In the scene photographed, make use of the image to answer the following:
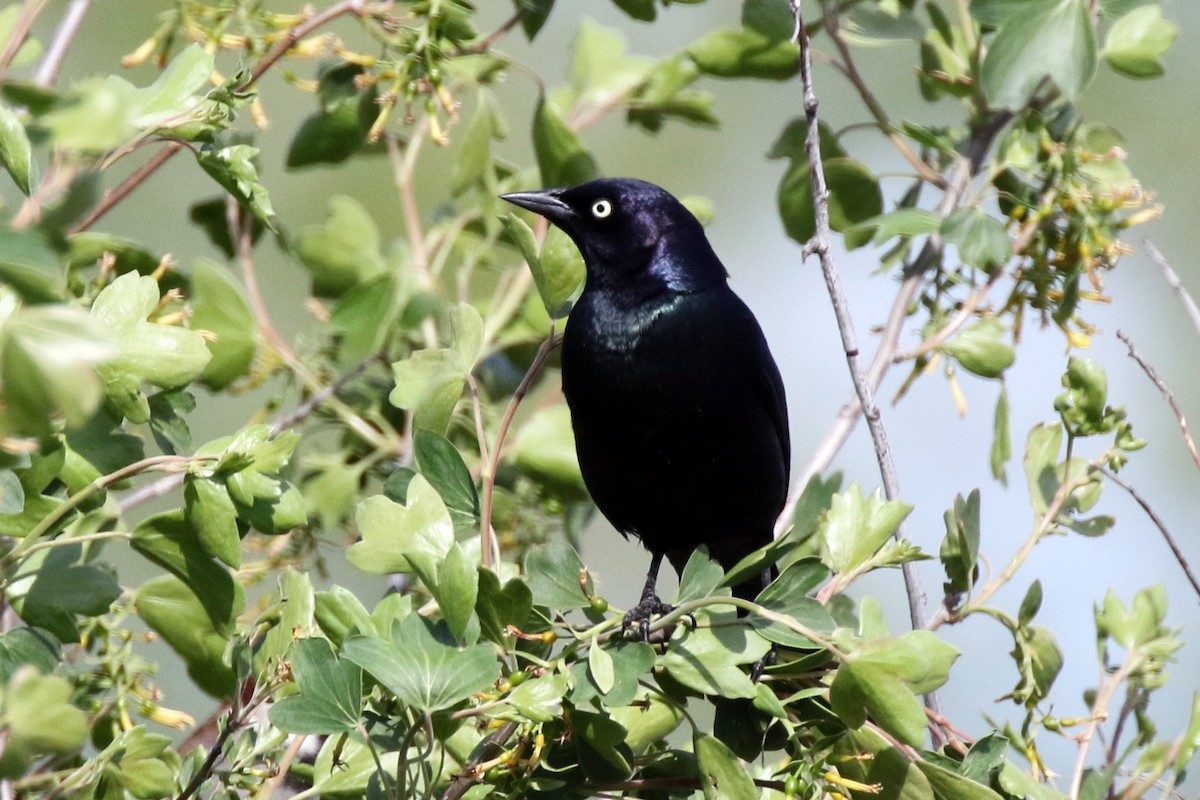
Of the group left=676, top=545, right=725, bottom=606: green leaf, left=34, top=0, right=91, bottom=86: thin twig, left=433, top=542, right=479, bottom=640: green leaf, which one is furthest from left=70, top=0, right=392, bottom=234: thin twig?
left=676, top=545, right=725, bottom=606: green leaf

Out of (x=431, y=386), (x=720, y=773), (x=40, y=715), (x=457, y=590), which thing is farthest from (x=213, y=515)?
(x=720, y=773)

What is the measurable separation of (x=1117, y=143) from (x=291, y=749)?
230 cm

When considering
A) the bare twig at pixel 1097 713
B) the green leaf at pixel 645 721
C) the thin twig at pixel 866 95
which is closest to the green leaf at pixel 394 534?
the green leaf at pixel 645 721

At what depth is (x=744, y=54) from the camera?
3.33 meters

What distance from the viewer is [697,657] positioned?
1.88m

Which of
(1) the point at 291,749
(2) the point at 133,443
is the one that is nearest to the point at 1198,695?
(1) the point at 291,749

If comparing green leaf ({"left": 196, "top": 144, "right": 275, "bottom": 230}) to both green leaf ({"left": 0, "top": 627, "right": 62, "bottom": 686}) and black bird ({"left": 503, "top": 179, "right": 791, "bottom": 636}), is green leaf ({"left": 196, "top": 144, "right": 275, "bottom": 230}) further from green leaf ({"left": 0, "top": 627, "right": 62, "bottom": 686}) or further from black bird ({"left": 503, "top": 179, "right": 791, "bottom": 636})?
black bird ({"left": 503, "top": 179, "right": 791, "bottom": 636})

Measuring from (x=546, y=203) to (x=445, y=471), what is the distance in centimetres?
158

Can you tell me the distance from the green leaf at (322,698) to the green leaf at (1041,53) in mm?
1778

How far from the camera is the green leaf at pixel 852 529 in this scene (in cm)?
207

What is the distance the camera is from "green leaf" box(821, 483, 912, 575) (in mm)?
2066

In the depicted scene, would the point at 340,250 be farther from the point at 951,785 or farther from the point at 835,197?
the point at 951,785

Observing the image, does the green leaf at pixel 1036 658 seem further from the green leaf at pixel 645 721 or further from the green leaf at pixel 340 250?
the green leaf at pixel 340 250

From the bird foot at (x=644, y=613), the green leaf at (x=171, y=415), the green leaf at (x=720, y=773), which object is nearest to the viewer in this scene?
the green leaf at (x=720, y=773)
